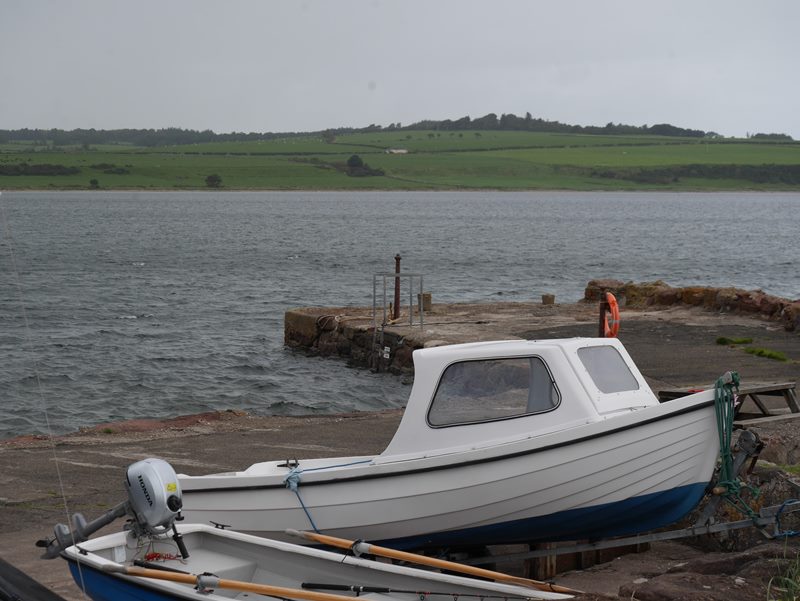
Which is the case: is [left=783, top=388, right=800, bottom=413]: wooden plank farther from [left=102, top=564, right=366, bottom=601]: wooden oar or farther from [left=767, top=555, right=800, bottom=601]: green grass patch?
[left=102, top=564, right=366, bottom=601]: wooden oar

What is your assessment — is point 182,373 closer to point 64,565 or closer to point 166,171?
point 64,565

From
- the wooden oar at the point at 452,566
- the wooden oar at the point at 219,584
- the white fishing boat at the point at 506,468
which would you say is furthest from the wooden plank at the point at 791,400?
the wooden oar at the point at 219,584

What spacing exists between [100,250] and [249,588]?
69036 mm

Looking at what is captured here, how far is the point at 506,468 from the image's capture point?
9812mm

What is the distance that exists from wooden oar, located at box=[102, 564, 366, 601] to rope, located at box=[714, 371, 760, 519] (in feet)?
12.0

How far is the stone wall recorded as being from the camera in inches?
1075

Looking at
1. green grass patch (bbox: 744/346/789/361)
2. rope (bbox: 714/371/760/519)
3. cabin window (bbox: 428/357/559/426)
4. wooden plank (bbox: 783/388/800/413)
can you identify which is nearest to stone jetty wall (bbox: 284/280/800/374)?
green grass patch (bbox: 744/346/789/361)

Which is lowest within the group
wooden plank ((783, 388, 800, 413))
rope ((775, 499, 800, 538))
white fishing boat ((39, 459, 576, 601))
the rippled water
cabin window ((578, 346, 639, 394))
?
the rippled water

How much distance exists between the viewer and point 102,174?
604 ft

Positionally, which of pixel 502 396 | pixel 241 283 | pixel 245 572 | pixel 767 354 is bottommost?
pixel 241 283

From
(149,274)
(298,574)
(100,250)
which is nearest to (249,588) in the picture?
(298,574)

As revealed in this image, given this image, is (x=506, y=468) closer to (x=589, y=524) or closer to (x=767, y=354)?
(x=589, y=524)

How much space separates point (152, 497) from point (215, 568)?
88 cm

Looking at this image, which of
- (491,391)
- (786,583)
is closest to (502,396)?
(491,391)
